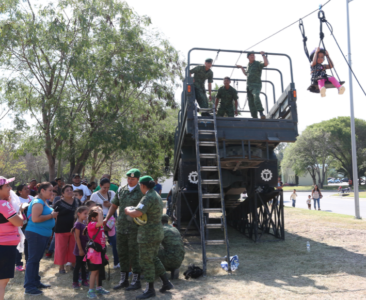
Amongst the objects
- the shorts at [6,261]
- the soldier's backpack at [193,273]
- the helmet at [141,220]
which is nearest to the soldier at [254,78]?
the soldier's backpack at [193,273]

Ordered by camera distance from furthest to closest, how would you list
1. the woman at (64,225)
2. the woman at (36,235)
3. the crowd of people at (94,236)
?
the woman at (64,225)
the woman at (36,235)
the crowd of people at (94,236)

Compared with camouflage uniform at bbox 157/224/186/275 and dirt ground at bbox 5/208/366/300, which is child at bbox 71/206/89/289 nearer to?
dirt ground at bbox 5/208/366/300

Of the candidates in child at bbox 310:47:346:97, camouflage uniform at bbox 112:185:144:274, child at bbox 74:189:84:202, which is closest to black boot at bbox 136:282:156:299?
camouflage uniform at bbox 112:185:144:274

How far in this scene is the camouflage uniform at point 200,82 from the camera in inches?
331

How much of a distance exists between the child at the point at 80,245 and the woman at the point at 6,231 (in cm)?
135

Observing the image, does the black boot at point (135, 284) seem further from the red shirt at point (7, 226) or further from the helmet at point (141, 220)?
the red shirt at point (7, 226)

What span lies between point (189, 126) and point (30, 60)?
24.2 ft

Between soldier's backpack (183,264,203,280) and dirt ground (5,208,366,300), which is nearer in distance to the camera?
dirt ground (5,208,366,300)

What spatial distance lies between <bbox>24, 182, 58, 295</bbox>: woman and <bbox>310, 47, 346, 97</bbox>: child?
208 inches

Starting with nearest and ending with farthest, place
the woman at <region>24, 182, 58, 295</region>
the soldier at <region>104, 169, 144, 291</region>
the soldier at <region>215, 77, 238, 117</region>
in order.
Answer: the woman at <region>24, 182, 58, 295</region>, the soldier at <region>104, 169, 144, 291</region>, the soldier at <region>215, 77, 238, 117</region>

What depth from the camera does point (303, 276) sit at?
18.5 ft

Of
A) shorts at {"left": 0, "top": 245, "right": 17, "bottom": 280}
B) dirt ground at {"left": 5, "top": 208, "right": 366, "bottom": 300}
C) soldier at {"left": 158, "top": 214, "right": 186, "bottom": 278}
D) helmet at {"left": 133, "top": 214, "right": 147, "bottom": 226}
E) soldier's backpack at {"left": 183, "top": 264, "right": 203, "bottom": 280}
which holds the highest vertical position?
helmet at {"left": 133, "top": 214, "right": 147, "bottom": 226}

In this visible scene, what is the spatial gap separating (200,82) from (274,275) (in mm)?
4824

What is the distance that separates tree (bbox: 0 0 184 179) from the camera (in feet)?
35.6
